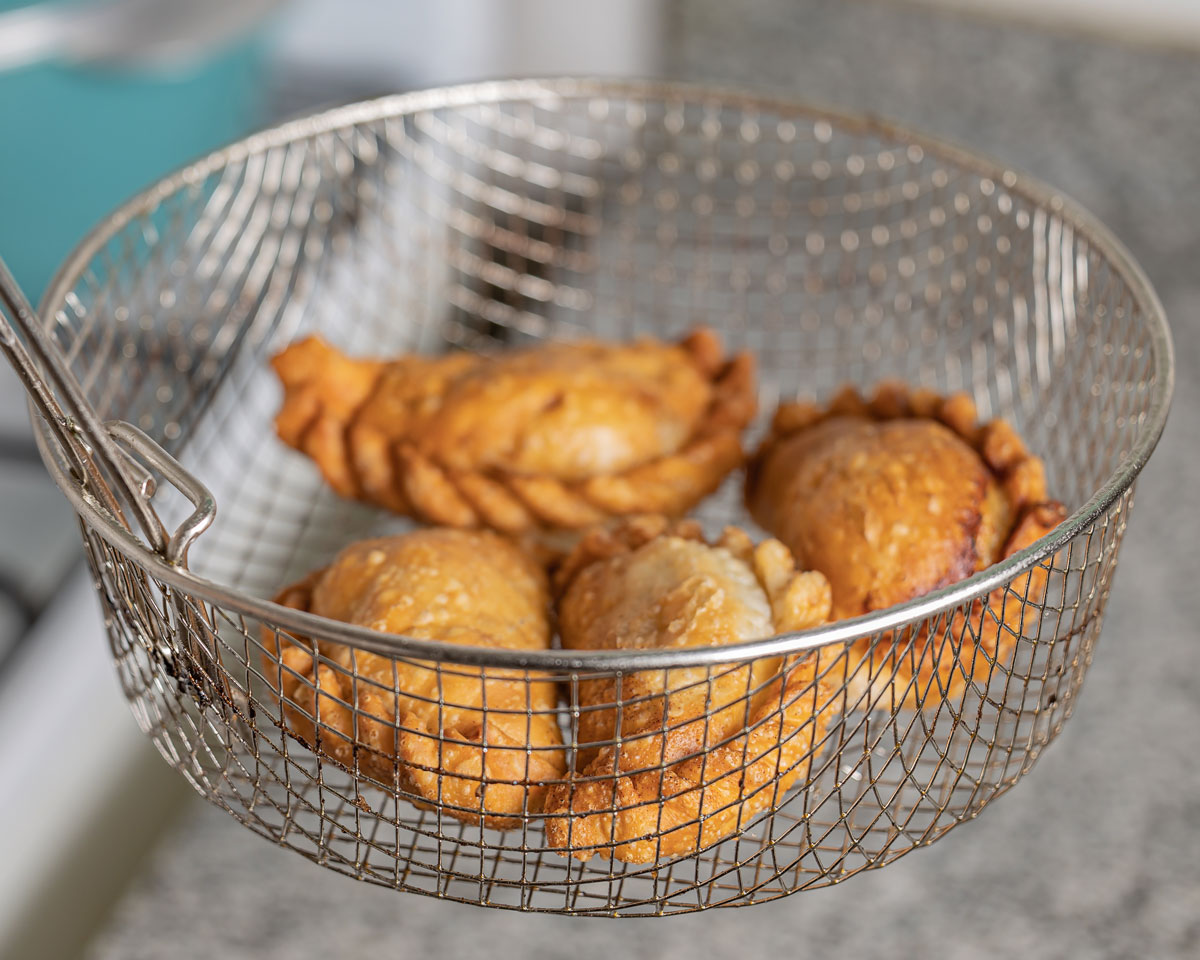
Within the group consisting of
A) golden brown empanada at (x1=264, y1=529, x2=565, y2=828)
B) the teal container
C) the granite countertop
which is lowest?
the granite countertop

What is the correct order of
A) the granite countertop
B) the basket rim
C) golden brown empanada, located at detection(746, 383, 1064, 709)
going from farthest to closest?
1. the granite countertop
2. golden brown empanada, located at detection(746, 383, 1064, 709)
3. the basket rim

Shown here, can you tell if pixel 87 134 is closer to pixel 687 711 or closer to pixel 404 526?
pixel 404 526

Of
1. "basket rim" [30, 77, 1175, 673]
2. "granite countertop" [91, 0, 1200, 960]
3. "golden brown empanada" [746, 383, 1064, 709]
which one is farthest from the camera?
"granite countertop" [91, 0, 1200, 960]

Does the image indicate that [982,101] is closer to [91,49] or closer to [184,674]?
[91,49]

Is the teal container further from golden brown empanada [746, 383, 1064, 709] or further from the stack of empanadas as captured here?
golden brown empanada [746, 383, 1064, 709]

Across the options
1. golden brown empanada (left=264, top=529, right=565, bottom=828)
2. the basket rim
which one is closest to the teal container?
the basket rim

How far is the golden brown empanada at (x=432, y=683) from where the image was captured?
37cm

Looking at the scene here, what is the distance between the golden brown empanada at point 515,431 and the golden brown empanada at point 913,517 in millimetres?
57

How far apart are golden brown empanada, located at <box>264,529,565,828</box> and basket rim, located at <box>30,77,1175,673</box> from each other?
3 centimetres

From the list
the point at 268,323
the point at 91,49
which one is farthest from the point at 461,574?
the point at 91,49

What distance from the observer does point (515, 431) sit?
0.54 meters

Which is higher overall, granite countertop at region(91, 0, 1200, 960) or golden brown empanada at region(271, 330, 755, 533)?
golden brown empanada at region(271, 330, 755, 533)

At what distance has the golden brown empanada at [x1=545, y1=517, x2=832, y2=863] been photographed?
370 millimetres

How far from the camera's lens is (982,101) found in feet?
4.69
